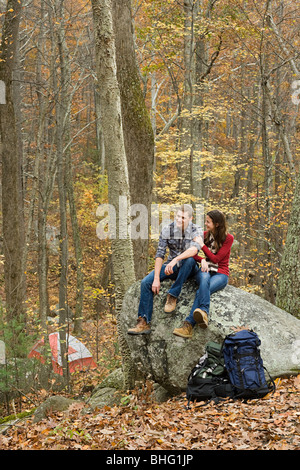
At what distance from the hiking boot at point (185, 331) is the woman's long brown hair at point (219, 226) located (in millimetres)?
1162

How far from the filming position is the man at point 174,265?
5.35 m

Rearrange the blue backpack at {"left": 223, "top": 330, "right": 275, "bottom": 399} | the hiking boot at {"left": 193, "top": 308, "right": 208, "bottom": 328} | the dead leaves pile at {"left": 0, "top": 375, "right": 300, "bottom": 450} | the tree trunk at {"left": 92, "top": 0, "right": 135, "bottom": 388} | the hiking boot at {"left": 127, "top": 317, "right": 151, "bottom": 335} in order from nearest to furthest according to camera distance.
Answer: the dead leaves pile at {"left": 0, "top": 375, "right": 300, "bottom": 450} → the blue backpack at {"left": 223, "top": 330, "right": 275, "bottom": 399} → the hiking boot at {"left": 193, "top": 308, "right": 208, "bottom": 328} → the hiking boot at {"left": 127, "top": 317, "right": 151, "bottom": 335} → the tree trunk at {"left": 92, "top": 0, "right": 135, "bottom": 388}

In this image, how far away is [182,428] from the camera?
4.07 m

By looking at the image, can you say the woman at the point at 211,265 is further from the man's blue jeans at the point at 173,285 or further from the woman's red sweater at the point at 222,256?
the man's blue jeans at the point at 173,285

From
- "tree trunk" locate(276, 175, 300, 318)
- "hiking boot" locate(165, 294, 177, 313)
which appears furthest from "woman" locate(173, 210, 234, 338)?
"tree trunk" locate(276, 175, 300, 318)

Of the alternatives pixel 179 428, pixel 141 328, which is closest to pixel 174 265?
pixel 141 328

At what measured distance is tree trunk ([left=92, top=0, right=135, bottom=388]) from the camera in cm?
584

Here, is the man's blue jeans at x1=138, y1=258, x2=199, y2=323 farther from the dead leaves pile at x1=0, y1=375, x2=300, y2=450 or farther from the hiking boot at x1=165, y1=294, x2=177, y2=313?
the dead leaves pile at x1=0, y1=375, x2=300, y2=450

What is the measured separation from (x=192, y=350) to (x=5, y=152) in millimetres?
7699

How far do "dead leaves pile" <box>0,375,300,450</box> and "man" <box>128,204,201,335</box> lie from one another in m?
1.14

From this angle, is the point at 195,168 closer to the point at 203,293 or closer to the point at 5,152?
the point at 5,152

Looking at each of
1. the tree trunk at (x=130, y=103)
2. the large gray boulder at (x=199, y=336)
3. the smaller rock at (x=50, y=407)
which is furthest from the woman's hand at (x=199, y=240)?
the smaller rock at (x=50, y=407)
